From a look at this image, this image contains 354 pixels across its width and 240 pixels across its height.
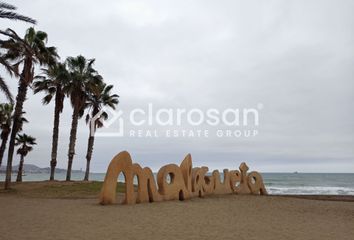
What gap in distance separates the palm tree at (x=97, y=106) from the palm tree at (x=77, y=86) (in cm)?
141

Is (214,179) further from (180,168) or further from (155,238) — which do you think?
(155,238)

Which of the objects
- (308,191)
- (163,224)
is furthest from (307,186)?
(163,224)

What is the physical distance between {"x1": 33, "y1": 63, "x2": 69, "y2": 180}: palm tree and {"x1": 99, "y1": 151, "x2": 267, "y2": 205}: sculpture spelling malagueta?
40.1ft

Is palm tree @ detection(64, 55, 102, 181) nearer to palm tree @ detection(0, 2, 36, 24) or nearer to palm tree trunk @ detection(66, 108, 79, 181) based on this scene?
palm tree trunk @ detection(66, 108, 79, 181)

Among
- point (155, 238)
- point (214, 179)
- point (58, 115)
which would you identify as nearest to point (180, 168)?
point (214, 179)

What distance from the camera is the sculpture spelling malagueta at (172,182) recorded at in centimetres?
1608

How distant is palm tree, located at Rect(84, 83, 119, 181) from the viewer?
34375 mm

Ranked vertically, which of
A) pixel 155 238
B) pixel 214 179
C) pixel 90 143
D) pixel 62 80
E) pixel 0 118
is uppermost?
pixel 62 80

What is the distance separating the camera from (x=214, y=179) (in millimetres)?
23844

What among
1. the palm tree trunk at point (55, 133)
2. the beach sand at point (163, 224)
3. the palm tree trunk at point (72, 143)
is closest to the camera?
the beach sand at point (163, 224)

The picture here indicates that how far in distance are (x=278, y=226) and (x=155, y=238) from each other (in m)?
4.66

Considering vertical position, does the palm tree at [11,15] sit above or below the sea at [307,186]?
above

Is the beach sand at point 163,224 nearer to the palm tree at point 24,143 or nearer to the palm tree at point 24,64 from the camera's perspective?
the palm tree at point 24,64

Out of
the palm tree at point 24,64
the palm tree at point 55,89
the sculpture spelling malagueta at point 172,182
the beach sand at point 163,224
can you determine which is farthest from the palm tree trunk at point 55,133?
the beach sand at point 163,224
